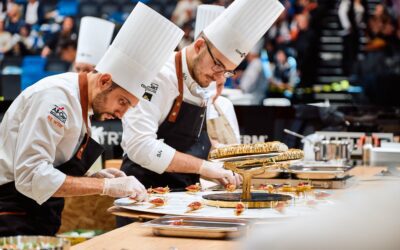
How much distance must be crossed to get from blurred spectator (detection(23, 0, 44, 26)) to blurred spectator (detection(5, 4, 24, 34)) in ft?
0.46

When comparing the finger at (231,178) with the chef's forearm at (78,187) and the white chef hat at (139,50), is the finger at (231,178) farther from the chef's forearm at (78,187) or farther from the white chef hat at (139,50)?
the chef's forearm at (78,187)

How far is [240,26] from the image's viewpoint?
3.42m

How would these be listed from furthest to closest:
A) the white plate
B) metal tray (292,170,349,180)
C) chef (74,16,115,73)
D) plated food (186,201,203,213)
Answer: chef (74,16,115,73) < metal tray (292,170,349,180) < plated food (186,201,203,213) < the white plate

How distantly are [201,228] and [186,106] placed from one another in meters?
1.45

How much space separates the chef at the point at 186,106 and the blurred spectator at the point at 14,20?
34.6 ft

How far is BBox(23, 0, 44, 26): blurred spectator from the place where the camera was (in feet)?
45.0

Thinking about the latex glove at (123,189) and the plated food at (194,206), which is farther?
the latex glove at (123,189)

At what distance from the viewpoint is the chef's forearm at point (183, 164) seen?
126 inches

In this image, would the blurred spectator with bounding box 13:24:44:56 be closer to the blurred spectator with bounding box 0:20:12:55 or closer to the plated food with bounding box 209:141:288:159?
the blurred spectator with bounding box 0:20:12:55

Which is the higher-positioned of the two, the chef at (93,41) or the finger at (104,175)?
the chef at (93,41)

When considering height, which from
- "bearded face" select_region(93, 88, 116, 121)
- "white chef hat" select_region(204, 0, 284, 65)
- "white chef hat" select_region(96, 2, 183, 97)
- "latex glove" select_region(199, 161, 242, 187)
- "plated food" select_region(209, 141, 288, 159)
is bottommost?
"latex glove" select_region(199, 161, 242, 187)

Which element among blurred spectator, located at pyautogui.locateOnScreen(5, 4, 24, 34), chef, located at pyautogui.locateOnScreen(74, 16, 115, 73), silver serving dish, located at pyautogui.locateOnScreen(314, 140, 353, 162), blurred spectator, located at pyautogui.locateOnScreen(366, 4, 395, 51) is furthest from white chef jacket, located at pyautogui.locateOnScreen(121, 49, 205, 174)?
blurred spectator, located at pyautogui.locateOnScreen(5, 4, 24, 34)

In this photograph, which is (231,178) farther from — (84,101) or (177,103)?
(84,101)

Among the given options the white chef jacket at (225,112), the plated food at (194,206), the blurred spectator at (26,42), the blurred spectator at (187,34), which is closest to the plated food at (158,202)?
the plated food at (194,206)
